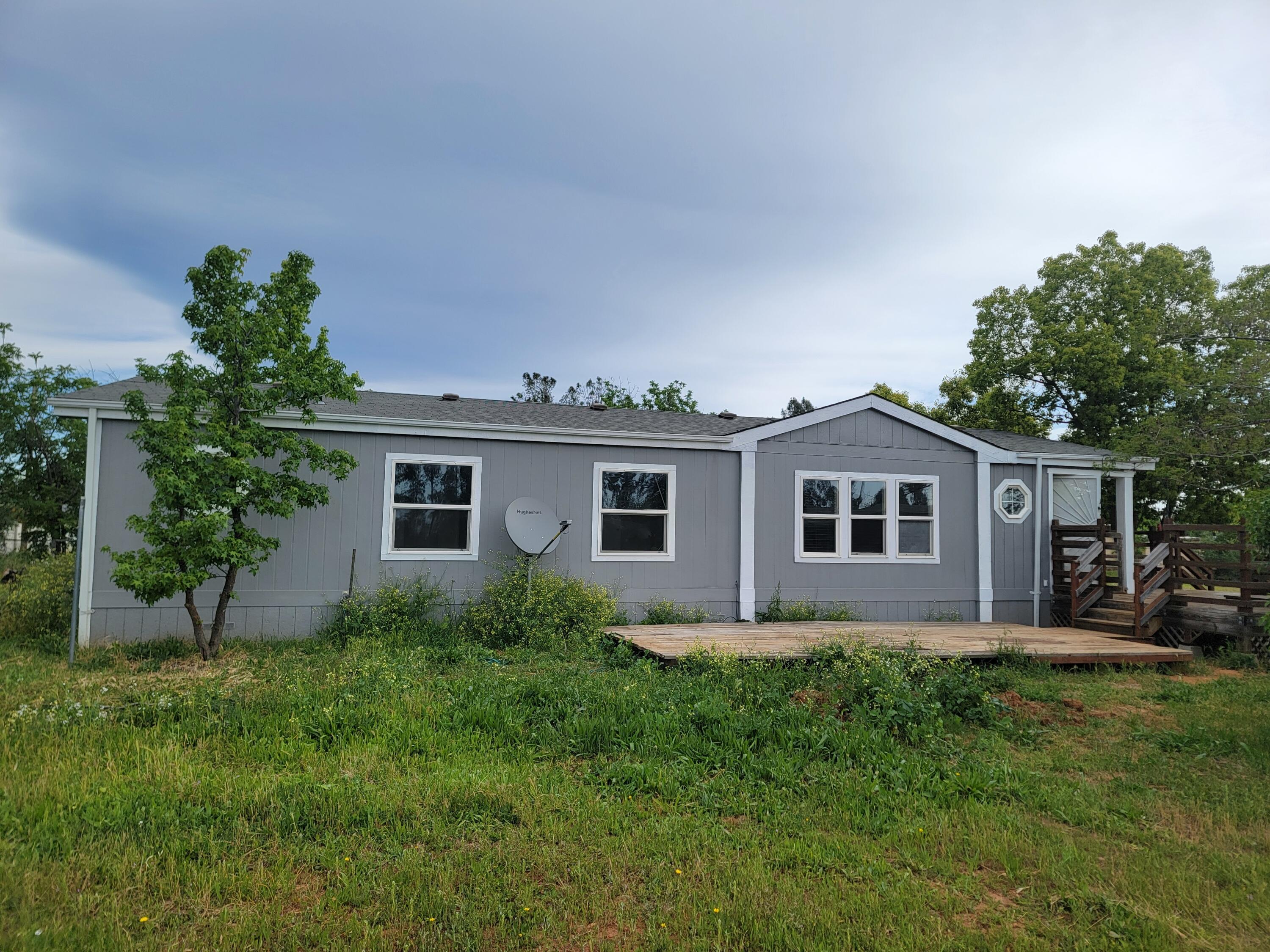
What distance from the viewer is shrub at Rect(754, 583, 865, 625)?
36.6ft

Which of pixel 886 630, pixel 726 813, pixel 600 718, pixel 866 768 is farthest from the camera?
pixel 886 630

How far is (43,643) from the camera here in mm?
8742

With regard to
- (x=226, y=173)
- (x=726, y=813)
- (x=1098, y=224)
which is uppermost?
(x=1098, y=224)

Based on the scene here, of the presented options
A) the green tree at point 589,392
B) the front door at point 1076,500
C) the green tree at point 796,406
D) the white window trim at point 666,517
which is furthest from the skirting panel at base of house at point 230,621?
the green tree at point 796,406

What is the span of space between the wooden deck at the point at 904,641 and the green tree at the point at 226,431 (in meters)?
4.48

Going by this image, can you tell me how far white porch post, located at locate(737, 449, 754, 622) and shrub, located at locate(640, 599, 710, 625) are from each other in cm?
60

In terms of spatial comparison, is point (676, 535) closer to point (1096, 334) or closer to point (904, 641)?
point (904, 641)

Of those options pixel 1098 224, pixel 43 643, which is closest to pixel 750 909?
pixel 43 643

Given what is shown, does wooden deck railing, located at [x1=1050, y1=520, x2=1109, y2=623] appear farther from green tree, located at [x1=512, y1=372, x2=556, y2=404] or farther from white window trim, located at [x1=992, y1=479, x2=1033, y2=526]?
green tree, located at [x1=512, y1=372, x2=556, y2=404]

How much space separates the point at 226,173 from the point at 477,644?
9348 millimetres

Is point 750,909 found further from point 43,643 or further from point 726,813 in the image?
point 43,643

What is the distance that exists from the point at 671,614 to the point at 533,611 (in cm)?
232

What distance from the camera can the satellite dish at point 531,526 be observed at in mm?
9992

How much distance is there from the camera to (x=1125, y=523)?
12570 millimetres
